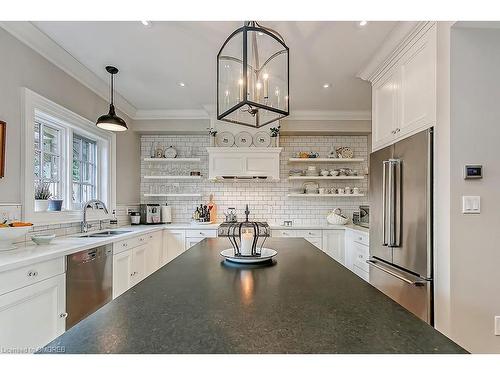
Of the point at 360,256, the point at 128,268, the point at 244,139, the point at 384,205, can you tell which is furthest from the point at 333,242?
the point at 128,268

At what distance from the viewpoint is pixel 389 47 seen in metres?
2.46

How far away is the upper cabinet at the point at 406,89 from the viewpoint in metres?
2.05

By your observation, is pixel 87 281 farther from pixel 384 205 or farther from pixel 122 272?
pixel 384 205

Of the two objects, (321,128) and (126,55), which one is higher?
(126,55)

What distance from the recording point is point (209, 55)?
2713 millimetres

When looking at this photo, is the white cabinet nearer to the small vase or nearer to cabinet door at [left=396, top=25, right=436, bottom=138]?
the small vase

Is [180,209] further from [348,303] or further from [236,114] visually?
[348,303]

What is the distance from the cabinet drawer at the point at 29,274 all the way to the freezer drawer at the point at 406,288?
8.35 ft

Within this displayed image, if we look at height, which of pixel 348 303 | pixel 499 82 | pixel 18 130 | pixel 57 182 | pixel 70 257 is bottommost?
pixel 70 257

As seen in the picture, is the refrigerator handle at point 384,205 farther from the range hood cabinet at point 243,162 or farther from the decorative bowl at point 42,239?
the decorative bowl at point 42,239

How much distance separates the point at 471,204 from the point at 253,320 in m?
1.78
